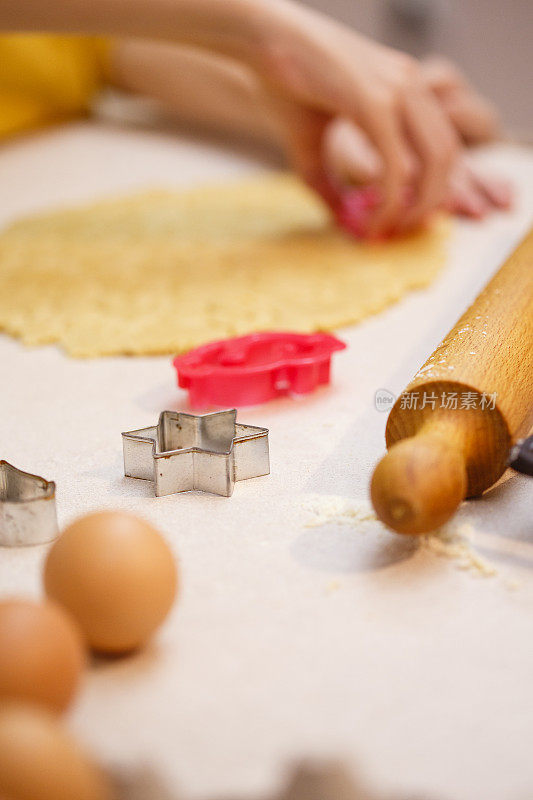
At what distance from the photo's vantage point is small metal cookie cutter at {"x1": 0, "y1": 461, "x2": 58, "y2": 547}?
596mm

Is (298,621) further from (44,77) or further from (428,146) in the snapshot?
(44,77)

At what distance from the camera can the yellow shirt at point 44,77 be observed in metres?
1.96

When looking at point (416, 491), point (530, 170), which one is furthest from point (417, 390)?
point (530, 170)

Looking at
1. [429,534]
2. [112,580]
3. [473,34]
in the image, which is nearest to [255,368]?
[429,534]

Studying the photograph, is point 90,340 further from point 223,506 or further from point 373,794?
point 373,794

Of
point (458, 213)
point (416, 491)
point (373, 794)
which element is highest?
point (458, 213)

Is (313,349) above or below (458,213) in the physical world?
below

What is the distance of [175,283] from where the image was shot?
1180 mm

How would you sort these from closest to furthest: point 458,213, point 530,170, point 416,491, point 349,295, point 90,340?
1. point 416,491
2. point 90,340
3. point 349,295
4. point 458,213
5. point 530,170

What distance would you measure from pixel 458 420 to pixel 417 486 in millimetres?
104

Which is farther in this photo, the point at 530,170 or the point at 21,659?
the point at 530,170

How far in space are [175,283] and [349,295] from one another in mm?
257

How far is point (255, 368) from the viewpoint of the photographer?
84 centimetres

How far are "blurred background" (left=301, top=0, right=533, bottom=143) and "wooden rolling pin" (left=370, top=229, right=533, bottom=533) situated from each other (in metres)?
2.09
